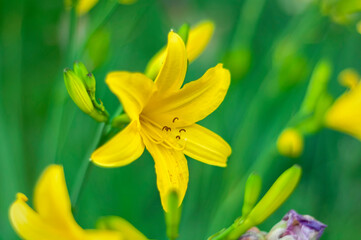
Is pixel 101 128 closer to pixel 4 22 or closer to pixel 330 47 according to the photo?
pixel 4 22

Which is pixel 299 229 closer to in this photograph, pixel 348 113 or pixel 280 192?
pixel 280 192

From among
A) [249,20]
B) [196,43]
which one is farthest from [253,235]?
[249,20]

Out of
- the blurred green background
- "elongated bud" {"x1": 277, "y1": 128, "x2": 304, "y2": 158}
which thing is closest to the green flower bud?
the blurred green background

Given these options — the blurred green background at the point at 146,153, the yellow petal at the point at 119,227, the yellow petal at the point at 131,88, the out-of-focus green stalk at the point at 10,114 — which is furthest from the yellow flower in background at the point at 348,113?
the out-of-focus green stalk at the point at 10,114

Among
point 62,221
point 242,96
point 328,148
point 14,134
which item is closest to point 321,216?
point 328,148

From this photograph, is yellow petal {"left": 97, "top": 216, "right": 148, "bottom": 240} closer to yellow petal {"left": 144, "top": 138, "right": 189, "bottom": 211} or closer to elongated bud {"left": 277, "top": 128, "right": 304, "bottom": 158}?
yellow petal {"left": 144, "top": 138, "right": 189, "bottom": 211}

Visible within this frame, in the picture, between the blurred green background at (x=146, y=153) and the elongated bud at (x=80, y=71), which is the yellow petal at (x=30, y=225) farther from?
the blurred green background at (x=146, y=153)
